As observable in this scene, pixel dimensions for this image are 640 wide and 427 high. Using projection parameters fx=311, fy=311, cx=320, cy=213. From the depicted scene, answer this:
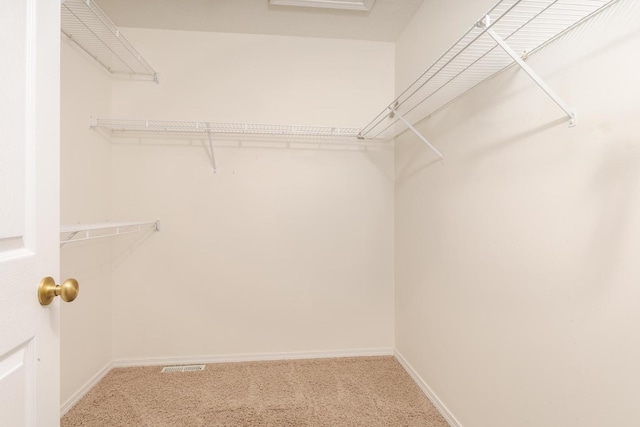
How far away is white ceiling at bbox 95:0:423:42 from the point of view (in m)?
2.00

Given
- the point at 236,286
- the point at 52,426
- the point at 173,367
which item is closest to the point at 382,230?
the point at 236,286

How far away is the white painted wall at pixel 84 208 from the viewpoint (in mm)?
1739

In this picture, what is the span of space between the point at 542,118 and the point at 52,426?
1.66m

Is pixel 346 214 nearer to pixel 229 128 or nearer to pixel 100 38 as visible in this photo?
pixel 229 128

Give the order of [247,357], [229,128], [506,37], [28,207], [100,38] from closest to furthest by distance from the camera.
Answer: [28,207], [506,37], [100,38], [229,128], [247,357]

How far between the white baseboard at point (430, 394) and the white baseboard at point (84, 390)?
2056mm

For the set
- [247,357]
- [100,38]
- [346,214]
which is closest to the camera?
[100,38]

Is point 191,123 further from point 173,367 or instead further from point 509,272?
point 509,272

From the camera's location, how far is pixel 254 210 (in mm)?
2332

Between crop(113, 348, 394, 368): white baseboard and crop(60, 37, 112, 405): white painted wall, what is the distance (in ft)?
0.64

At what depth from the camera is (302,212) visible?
2375 mm

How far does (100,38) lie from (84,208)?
1016 millimetres

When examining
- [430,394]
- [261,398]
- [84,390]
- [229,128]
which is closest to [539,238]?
Result: [430,394]

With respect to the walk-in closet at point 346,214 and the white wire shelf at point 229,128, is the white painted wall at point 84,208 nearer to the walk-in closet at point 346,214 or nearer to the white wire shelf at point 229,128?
the walk-in closet at point 346,214
